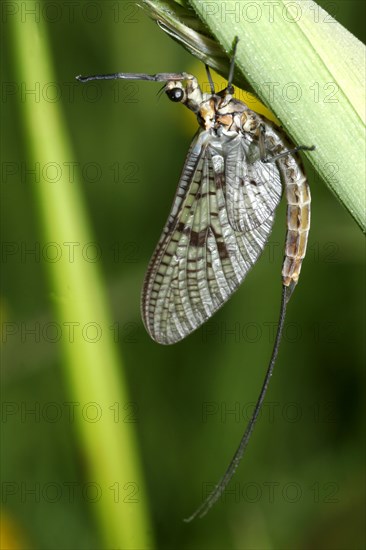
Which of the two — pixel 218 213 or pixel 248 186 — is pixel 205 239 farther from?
pixel 248 186

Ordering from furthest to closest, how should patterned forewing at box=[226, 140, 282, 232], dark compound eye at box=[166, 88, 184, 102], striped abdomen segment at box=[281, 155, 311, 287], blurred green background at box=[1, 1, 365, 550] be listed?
blurred green background at box=[1, 1, 365, 550]
patterned forewing at box=[226, 140, 282, 232]
dark compound eye at box=[166, 88, 184, 102]
striped abdomen segment at box=[281, 155, 311, 287]

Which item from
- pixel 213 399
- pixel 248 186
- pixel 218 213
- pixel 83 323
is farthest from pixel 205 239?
pixel 213 399

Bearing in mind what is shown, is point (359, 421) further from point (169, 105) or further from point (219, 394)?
point (169, 105)

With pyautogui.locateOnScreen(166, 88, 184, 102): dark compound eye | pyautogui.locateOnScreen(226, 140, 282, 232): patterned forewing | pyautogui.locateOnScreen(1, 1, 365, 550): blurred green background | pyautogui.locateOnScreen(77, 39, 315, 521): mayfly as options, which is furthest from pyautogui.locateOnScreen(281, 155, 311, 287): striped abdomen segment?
pyautogui.locateOnScreen(1, 1, 365, 550): blurred green background

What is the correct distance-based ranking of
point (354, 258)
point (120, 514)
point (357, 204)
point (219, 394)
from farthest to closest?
point (219, 394), point (354, 258), point (120, 514), point (357, 204)

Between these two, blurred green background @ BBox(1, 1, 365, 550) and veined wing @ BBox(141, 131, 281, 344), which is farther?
blurred green background @ BBox(1, 1, 365, 550)

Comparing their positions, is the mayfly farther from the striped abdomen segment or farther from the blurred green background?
the blurred green background

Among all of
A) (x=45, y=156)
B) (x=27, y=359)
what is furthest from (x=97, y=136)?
(x=45, y=156)

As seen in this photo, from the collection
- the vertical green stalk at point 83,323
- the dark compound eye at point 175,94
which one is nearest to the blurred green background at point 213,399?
the vertical green stalk at point 83,323

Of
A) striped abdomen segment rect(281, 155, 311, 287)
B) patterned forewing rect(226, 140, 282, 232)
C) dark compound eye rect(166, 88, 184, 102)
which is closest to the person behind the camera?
striped abdomen segment rect(281, 155, 311, 287)
